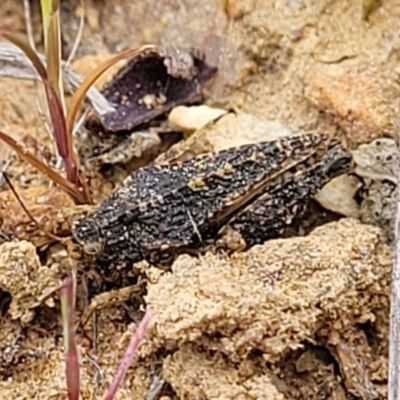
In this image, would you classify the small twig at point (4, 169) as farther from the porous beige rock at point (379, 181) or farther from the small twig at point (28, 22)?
the porous beige rock at point (379, 181)

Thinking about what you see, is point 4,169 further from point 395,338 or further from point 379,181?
point 395,338

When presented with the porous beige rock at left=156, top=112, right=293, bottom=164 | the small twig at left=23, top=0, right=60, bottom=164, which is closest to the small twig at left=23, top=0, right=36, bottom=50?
the small twig at left=23, top=0, right=60, bottom=164

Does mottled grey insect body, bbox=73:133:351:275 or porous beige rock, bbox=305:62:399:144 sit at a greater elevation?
porous beige rock, bbox=305:62:399:144

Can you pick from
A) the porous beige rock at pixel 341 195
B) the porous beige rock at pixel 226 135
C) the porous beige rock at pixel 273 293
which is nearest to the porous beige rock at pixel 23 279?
the porous beige rock at pixel 273 293

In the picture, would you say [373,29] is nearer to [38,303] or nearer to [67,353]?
[38,303]

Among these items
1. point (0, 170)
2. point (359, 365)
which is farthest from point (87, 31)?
point (359, 365)

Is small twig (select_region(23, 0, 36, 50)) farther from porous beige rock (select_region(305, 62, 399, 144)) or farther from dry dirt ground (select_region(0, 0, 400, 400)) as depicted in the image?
porous beige rock (select_region(305, 62, 399, 144))

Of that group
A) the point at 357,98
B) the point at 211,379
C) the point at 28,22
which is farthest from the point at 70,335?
the point at 28,22
